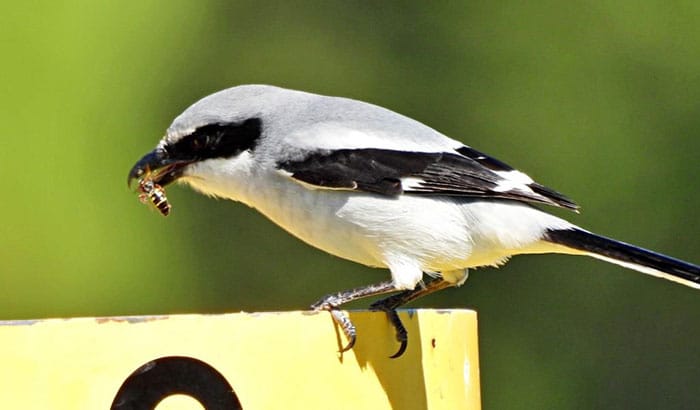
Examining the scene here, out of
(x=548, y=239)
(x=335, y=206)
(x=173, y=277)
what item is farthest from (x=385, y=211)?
(x=173, y=277)

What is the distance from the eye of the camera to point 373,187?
379 cm

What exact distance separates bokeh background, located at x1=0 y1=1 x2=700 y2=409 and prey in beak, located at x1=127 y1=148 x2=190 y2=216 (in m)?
2.39

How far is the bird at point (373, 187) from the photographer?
3.75 meters

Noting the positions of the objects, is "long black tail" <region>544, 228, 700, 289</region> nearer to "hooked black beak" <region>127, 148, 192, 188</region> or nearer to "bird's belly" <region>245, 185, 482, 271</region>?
"bird's belly" <region>245, 185, 482, 271</region>

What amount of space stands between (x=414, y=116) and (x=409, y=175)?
4072 millimetres

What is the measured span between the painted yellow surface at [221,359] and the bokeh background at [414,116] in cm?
363

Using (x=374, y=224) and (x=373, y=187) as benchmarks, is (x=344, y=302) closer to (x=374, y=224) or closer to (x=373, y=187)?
(x=374, y=224)

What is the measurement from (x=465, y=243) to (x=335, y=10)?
4731 millimetres

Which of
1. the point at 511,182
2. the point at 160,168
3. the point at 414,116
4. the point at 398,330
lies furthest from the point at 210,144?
the point at 414,116

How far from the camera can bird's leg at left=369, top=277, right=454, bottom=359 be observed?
10.1ft

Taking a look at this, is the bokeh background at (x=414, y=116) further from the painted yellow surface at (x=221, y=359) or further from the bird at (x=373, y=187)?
the painted yellow surface at (x=221, y=359)

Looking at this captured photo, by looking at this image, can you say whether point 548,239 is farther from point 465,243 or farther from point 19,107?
point 19,107

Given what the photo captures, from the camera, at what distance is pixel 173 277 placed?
23.6ft

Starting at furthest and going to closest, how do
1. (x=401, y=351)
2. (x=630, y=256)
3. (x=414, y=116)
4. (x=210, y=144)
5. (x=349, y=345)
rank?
(x=414, y=116), (x=210, y=144), (x=630, y=256), (x=401, y=351), (x=349, y=345)
